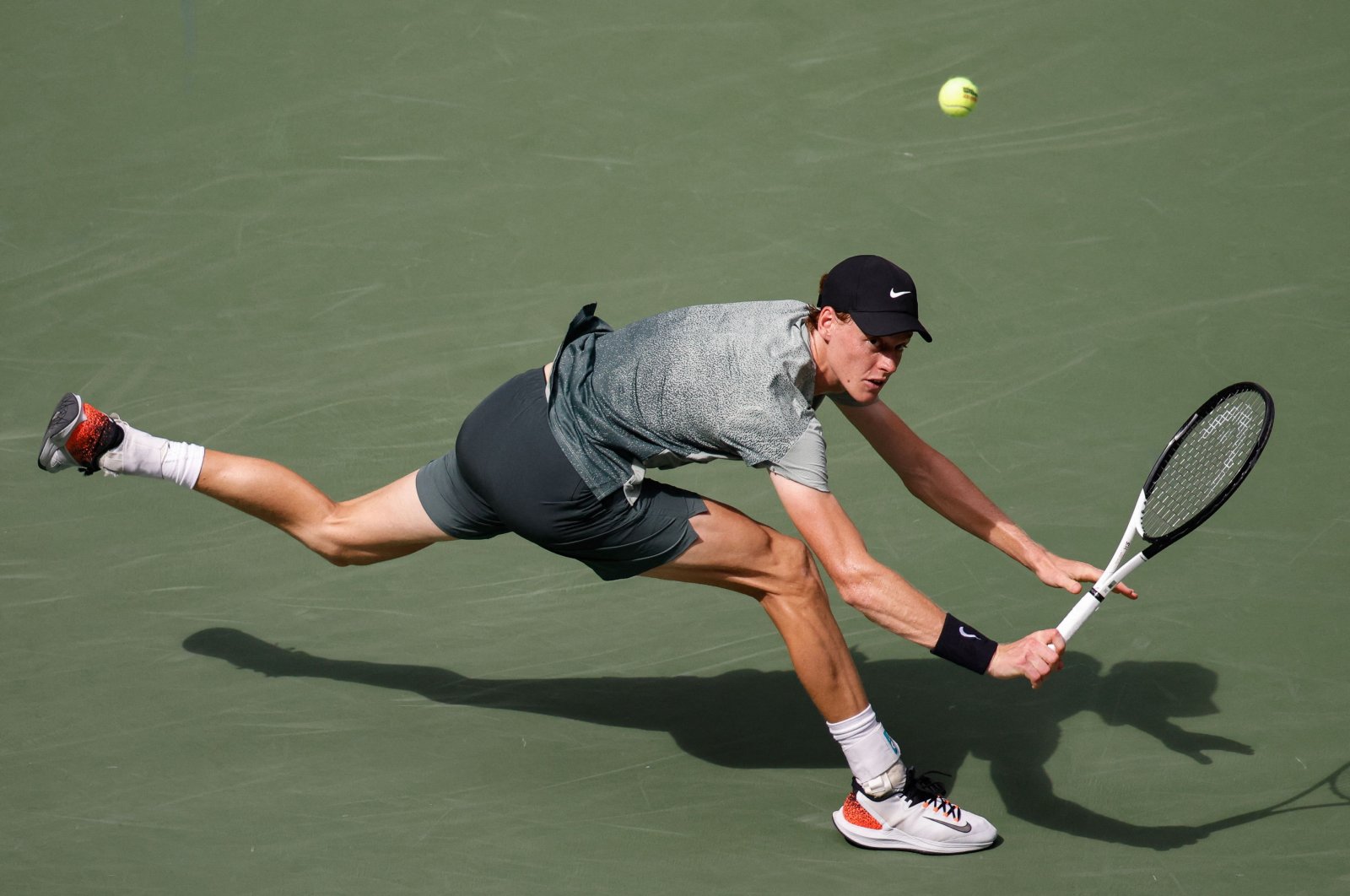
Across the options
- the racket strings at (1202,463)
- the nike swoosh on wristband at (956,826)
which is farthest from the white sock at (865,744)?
the racket strings at (1202,463)

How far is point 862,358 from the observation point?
140 inches

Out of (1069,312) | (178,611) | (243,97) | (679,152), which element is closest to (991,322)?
(1069,312)

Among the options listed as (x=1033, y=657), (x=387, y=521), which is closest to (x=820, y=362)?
(x=1033, y=657)

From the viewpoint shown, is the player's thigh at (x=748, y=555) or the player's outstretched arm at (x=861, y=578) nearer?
the player's outstretched arm at (x=861, y=578)

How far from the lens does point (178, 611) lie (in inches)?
190

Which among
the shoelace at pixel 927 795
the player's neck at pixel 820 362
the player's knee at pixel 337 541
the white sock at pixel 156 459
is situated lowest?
the shoelace at pixel 927 795

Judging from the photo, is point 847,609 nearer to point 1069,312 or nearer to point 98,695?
point 1069,312

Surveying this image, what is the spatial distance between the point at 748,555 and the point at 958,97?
3732 millimetres

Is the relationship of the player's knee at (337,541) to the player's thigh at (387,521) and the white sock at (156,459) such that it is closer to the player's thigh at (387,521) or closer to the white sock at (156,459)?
the player's thigh at (387,521)

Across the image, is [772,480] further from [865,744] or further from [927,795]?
[927,795]

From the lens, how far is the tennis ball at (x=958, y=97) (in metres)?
6.71

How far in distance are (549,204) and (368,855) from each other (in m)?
3.69

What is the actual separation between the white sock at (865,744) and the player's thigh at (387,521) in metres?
1.24

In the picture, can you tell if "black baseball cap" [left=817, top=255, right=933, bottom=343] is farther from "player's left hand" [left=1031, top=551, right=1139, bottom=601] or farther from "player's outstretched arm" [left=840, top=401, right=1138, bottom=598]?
"player's left hand" [left=1031, top=551, right=1139, bottom=601]
